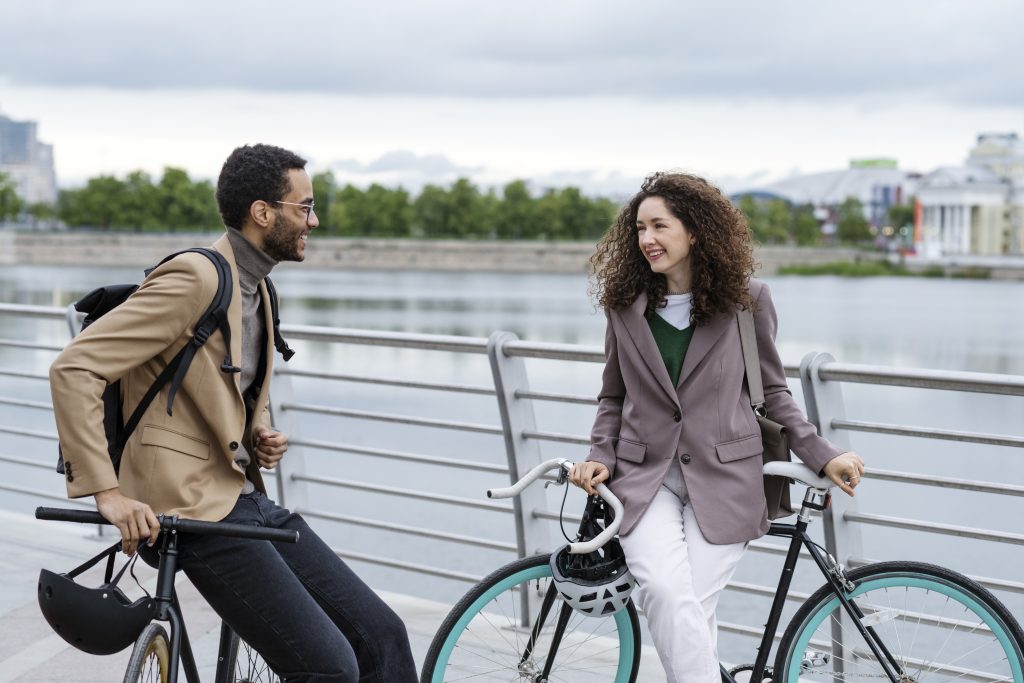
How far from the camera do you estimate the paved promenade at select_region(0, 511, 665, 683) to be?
4.48m

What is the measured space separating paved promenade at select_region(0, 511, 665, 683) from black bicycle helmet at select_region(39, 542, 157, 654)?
6.04 ft

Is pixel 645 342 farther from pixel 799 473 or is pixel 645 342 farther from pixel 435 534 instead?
pixel 435 534

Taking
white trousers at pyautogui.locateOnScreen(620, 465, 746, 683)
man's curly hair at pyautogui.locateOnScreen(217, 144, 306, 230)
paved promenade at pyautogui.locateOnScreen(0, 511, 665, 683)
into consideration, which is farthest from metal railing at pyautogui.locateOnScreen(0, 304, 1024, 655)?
man's curly hair at pyautogui.locateOnScreen(217, 144, 306, 230)

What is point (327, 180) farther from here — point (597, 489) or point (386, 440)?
point (597, 489)

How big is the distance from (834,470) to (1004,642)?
60 centimetres

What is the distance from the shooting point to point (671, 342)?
10.5 feet

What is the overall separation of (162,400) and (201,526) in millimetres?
279

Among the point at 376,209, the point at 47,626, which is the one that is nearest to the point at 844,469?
the point at 47,626

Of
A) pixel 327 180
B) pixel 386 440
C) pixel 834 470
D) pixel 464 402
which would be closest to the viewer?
pixel 834 470

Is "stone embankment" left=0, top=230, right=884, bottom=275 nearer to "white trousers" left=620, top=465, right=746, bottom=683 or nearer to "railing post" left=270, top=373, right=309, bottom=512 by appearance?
"railing post" left=270, top=373, right=309, bottom=512

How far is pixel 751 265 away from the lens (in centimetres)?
321

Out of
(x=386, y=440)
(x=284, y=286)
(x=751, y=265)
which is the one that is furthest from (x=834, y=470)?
(x=284, y=286)

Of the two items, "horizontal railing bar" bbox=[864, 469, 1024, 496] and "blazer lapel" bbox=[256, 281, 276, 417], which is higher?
"blazer lapel" bbox=[256, 281, 276, 417]

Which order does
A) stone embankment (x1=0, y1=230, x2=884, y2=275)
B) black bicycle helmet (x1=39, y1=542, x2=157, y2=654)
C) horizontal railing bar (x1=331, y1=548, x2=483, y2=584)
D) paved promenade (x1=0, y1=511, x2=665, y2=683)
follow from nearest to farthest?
black bicycle helmet (x1=39, y1=542, x2=157, y2=654) → paved promenade (x1=0, y1=511, x2=665, y2=683) → horizontal railing bar (x1=331, y1=548, x2=483, y2=584) → stone embankment (x1=0, y1=230, x2=884, y2=275)
